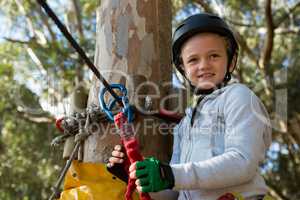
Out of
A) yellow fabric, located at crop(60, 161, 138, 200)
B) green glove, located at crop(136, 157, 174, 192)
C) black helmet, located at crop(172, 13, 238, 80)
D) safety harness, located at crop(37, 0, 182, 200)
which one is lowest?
yellow fabric, located at crop(60, 161, 138, 200)

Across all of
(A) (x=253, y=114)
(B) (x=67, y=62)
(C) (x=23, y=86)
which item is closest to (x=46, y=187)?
(C) (x=23, y=86)

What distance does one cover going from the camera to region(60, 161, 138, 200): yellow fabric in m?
2.03

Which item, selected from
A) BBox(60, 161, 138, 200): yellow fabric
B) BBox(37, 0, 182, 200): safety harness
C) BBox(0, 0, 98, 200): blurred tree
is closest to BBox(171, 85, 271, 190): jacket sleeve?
BBox(37, 0, 182, 200): safety harness

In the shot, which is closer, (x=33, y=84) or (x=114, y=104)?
(x=114, y=104)

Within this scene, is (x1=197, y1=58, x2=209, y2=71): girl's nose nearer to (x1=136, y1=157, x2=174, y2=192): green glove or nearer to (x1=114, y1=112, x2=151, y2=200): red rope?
(x1=114, y1=112, x2=151, y2=200): red rope

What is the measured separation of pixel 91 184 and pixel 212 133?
569mm

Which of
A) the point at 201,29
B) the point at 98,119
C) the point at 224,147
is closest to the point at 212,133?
the point at 224,147

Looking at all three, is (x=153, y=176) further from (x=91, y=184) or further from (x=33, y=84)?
(x=33, y=84)

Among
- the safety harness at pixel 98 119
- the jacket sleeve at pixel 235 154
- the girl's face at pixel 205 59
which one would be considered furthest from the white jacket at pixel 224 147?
the safety harness at pixel 98 119

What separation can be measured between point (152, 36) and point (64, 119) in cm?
65

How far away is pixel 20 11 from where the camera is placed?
10719mm

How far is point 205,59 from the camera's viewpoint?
2131mm

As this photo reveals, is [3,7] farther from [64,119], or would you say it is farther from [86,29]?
[64,119]

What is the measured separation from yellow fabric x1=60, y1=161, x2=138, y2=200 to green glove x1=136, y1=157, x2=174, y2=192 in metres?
0.38
